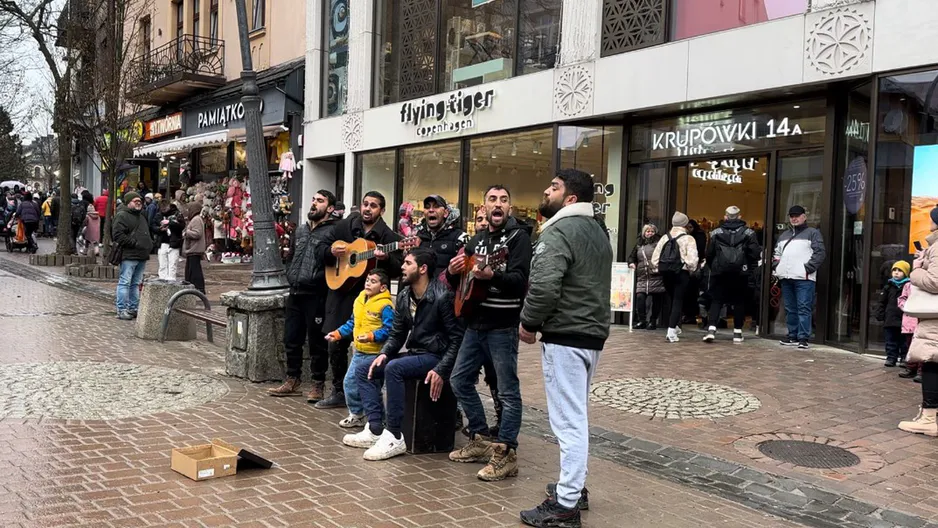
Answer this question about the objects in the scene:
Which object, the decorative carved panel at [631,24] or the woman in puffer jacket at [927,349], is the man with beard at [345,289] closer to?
the woman in puffer jacket at [927,349]

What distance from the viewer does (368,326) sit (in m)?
5.99

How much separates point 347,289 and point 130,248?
650cm

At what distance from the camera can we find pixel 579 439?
4332 millimetres

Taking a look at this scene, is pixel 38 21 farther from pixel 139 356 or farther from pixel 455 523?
pixel 455 523

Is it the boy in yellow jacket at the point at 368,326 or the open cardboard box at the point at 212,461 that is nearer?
the open cardboard box at the point at 212,461

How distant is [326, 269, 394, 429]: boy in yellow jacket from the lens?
5.95 metres

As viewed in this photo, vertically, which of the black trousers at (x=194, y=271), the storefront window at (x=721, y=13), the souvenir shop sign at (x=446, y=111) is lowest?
the black trousers at (x=194, y=271)

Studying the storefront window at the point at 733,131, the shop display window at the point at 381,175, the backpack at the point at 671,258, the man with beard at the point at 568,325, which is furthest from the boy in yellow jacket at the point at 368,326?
the shop display window at the point at 381,175

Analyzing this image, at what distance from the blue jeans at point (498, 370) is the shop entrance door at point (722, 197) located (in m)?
7.37

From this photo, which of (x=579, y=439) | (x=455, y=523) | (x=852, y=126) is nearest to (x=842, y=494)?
(x=579, y=439)

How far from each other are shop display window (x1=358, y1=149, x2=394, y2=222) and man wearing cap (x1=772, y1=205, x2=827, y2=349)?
9737 mm

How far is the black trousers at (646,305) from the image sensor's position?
12344 mm

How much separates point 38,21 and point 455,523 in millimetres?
20250

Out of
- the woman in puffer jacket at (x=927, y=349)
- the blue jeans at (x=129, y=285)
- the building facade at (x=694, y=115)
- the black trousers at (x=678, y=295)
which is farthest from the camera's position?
the blue jeans at (x=129, y=285)
